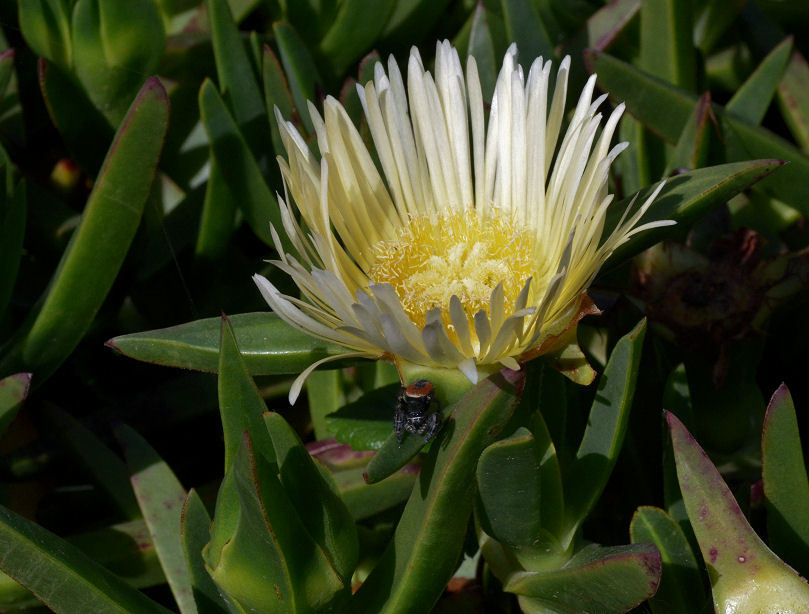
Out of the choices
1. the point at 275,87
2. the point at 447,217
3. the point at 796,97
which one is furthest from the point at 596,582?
the point at 796,97

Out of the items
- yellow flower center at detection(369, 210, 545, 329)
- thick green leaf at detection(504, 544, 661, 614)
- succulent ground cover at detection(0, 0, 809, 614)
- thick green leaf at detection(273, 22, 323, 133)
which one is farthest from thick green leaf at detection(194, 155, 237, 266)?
thick green leaf at detection(504, 544, 661, 614)

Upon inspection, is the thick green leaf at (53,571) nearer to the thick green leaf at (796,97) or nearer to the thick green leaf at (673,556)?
the thick green leaf at (673,556)

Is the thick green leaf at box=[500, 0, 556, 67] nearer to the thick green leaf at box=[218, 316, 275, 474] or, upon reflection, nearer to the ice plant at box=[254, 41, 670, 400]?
the ice plant at box=[254, 41, 670, 400]

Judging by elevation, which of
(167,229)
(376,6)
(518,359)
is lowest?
(518,359)

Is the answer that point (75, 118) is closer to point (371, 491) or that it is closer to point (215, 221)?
point (215, 221)

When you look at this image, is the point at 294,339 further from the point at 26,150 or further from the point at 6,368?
the point at 26,150

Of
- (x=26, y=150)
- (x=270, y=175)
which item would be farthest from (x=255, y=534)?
(x=26, y=150)
